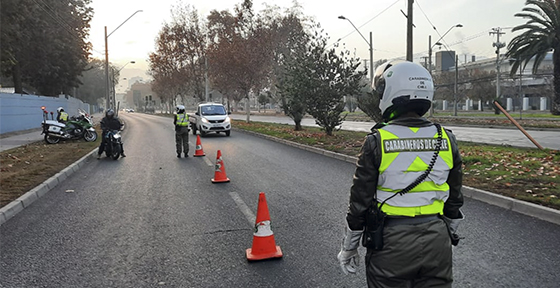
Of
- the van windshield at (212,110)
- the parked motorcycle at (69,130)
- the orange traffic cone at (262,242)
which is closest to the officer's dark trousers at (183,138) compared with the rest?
the parked motorcycle at (69,130)

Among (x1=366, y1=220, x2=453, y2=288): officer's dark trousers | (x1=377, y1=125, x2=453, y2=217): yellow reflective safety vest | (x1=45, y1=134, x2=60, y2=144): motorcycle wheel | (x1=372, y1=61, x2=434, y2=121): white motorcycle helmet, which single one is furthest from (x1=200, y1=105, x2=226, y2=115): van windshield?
(x1=366, y1=220, x2=453, y2=288): officer's dark trousers

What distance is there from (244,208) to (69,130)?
15.2m

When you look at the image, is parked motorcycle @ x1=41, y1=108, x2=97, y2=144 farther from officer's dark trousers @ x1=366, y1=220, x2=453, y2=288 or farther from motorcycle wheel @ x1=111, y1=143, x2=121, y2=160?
officer's dark trousers @ x1=366, y1=220, x2=453, y2=288

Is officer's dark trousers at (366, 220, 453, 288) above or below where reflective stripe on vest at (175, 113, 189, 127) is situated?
below

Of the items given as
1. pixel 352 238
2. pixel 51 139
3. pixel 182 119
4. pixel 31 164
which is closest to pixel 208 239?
pixel 352 238

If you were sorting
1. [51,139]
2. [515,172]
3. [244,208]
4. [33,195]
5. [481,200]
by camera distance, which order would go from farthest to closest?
1. [51,139]
2. [515,172]
3. [33,195]
4. [481,200]
5. [244,208]

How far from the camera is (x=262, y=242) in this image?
15.2ft

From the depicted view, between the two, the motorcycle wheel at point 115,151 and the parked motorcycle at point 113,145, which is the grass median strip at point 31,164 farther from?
the motorcycle wheel at point 115,151

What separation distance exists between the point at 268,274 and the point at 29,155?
12836 mm

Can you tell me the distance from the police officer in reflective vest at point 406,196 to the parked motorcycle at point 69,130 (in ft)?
61.6

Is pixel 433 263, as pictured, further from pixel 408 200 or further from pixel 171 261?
pixel 171 261

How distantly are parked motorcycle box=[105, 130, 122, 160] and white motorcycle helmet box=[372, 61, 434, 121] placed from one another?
13.0m

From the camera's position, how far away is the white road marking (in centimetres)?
627

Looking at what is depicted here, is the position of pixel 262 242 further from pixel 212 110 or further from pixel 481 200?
pixel 212 110
